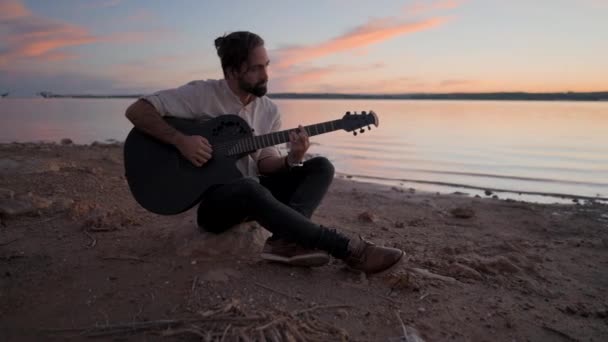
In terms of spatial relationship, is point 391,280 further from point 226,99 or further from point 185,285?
point 226,99

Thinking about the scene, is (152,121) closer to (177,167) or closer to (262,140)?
(177,167)

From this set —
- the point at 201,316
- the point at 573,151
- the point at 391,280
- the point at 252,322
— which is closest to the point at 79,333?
the point at 201,316

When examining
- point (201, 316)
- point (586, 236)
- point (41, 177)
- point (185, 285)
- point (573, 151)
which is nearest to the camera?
point (201, 316)

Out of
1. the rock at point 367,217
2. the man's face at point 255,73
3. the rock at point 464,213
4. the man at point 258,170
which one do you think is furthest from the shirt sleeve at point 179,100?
the rock at point 464,213

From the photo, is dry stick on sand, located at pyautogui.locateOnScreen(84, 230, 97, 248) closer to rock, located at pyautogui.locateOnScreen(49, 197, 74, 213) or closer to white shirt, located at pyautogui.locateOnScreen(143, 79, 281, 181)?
rock, located at pyautogui.locateOnScreen(49, 197, 74, 213)

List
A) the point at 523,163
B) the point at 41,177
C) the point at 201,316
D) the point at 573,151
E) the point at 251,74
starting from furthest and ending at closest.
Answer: the point at 573,151, the point at 523,163, the point at 41,177, the point at 251,74, the point at 201,316

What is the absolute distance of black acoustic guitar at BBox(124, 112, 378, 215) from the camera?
A: 307 cm

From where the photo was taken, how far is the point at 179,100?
125 inches

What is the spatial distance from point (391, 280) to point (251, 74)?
1.71 metres

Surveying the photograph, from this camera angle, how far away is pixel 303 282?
282cm

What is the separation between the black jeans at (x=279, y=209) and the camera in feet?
9.12

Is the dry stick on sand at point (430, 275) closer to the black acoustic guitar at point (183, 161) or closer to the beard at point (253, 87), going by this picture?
the black acoustic guitar at point (183, 161)

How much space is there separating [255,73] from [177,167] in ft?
2.84

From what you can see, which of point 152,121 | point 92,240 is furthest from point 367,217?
point 92,240
